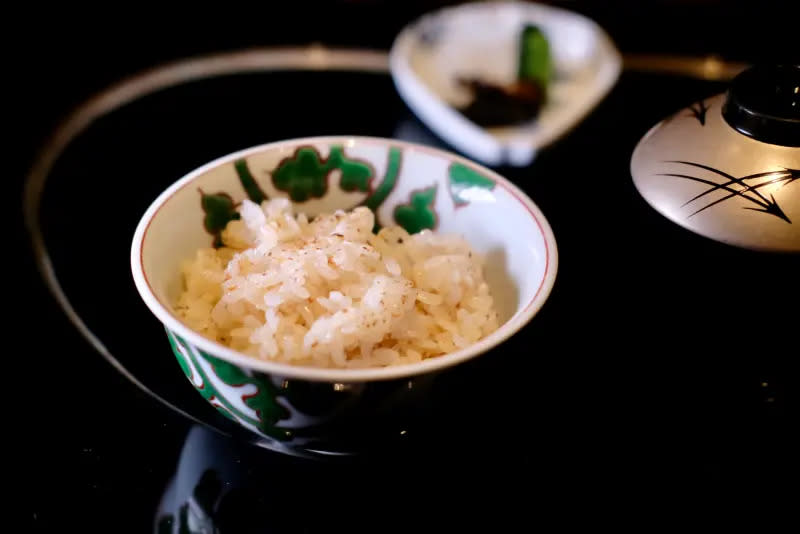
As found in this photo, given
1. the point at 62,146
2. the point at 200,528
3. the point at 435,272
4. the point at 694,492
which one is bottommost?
the point at 694,492

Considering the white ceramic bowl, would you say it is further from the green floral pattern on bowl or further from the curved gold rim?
the curved gold rim

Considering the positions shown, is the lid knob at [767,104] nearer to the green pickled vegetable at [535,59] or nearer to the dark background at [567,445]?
the dark background at [567,445]

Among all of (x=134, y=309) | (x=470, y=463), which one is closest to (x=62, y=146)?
(x=134, y=309)

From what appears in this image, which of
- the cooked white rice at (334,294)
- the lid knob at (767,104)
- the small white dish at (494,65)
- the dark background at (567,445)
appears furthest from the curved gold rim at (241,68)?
the lid knob at (767,104)

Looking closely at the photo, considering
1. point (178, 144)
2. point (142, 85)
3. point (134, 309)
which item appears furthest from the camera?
point (142, 85)

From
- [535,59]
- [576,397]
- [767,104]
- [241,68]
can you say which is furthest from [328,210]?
[535,59]

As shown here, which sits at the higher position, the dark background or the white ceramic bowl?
the white ceramic bowl

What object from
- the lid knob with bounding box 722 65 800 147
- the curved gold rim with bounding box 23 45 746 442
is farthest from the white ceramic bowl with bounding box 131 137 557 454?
the curved gold rim with bounding box 23 45 746 442

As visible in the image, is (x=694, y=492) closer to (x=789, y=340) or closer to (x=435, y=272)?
(x=789, y=340)
